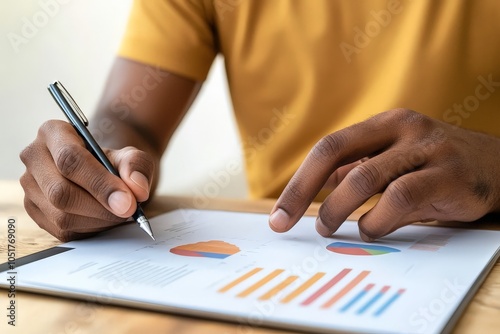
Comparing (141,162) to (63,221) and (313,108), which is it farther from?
(313,108)

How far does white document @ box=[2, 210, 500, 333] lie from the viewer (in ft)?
1.30

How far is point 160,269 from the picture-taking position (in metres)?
0.50

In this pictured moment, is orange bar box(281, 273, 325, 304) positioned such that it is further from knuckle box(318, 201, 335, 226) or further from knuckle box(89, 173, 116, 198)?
knuckle box(89, 173, 116, 198)

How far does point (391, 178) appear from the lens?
0.59m

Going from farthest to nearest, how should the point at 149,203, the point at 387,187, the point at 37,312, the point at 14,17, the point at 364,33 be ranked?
the point at 14,17, the point at 364,33, the point at 149,203, the point at 387,187, the point at 37,312

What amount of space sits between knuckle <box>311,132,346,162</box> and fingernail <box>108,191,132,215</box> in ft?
0.62

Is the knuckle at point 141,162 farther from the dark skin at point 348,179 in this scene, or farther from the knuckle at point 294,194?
Result: the knuckle at point 294,194

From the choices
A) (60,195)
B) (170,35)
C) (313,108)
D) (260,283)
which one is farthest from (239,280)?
(170,35)

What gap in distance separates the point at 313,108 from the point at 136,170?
46 centimetres

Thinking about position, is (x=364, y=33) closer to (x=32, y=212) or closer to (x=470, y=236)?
(x=470, y=236)

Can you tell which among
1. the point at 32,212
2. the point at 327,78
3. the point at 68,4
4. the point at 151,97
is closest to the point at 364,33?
the point at 327,78

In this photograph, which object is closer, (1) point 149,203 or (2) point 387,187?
(2) point 387,187

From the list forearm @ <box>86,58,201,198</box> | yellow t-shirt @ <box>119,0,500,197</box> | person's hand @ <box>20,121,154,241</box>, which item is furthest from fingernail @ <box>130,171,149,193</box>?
yellow t-shirt @ <box>119,0,500,197</box>

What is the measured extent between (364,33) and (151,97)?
0.37 m
